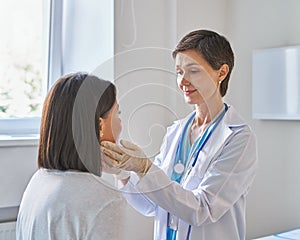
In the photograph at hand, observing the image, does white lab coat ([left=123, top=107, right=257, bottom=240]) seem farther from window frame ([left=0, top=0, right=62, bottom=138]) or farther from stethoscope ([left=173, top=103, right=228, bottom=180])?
window frame ([left=0, top=0, right=62, bottom=138])

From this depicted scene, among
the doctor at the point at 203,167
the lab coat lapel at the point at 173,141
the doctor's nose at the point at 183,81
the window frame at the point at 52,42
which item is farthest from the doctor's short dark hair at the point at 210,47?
the window frame at the point at 52,42

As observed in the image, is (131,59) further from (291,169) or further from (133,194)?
(291,169)

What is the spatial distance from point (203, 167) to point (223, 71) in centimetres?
31

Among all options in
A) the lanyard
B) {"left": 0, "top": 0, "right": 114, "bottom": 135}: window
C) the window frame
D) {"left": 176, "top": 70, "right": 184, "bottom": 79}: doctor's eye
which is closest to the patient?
{"left": 176, "top": 70, "right": 184, "bottom": 79}: doctor's eye

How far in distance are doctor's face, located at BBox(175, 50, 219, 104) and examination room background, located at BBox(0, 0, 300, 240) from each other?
1.53 ft

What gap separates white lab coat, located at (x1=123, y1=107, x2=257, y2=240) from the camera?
4.79 feet

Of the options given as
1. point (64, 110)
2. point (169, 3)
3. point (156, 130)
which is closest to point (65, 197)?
point (64, 110)

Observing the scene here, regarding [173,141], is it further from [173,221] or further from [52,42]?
[52,42]

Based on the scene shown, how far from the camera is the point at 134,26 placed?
7.74 feet

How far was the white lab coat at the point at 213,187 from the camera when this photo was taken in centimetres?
146

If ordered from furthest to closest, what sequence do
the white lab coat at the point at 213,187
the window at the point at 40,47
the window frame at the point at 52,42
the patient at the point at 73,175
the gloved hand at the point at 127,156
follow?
the window frame at the point at 52,42
the window at the point at 40,47
the white lab coat at the point at 213,187
the gloved hand at the point at 127,156
the patient at the point at 73,175

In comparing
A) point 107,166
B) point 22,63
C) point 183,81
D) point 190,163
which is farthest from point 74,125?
point 22,63

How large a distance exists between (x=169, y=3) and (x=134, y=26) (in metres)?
0.24

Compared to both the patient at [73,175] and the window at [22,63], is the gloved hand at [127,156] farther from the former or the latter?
the window at [22,63]
